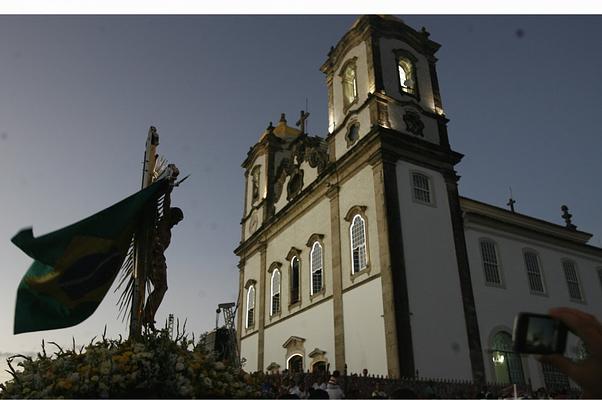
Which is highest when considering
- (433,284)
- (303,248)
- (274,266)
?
(303,248)

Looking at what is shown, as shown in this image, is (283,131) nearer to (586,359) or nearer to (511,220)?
(511,220)

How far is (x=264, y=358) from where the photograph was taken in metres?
26.9

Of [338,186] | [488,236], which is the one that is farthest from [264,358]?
[488,236]

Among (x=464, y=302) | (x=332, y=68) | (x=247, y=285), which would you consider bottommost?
(x=464, y=302)

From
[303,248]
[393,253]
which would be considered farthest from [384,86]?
[303,248]

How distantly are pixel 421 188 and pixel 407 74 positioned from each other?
6.95 metres

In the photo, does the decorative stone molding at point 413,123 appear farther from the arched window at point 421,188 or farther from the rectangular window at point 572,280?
the rectangular window at point 572,280

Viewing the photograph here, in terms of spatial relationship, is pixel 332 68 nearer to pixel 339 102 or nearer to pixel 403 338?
pixel 339 102

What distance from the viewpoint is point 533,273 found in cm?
2422

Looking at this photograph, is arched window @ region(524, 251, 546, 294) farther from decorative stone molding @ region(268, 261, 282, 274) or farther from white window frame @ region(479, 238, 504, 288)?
A: decorative stone molding @ region(268, 261, 282, 274)

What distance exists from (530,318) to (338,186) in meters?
21.4

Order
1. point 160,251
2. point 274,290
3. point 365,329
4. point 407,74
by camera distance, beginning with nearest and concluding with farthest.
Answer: point 160,251 → point 365,329 → point 407,74 → point 274,290

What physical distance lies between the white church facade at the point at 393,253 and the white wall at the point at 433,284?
0.05m

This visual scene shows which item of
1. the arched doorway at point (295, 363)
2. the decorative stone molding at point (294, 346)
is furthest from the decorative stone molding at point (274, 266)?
the arched doorway at point (295, 363)
